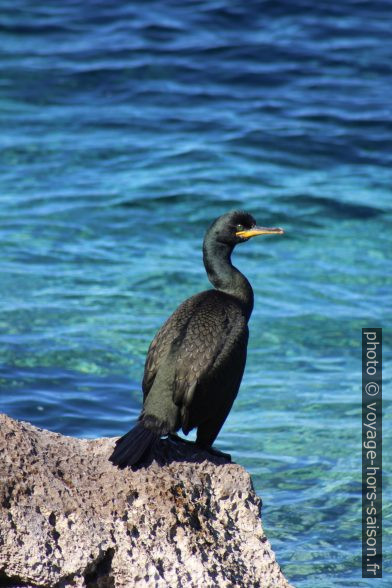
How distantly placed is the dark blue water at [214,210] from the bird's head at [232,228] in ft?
5.92

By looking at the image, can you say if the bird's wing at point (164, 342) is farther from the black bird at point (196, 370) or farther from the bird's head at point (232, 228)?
the bird's head at point (232, 228)

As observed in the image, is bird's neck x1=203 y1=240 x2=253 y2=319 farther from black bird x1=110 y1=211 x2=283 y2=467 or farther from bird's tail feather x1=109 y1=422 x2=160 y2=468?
bird's tail feather x1=109 y1=422 x2=160 y2=468

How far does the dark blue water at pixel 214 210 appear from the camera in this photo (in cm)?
771

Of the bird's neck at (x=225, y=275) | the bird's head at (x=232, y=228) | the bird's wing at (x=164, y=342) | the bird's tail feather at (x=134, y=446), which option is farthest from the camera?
the bird's head at (x=232, y=228)

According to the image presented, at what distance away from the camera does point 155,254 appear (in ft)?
36.4

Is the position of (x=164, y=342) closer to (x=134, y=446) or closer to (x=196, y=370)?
(x=196, y=370)

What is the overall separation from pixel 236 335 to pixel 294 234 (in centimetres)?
666

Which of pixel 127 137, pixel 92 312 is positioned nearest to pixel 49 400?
pixel 92 312

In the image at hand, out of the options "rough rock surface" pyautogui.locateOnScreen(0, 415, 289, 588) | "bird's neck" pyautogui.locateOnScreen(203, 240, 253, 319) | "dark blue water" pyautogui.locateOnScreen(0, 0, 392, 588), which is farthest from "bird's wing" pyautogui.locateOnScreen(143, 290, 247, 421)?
"dark blue water" pyautogui.locateOnScreen(0, 0, 392, 588)

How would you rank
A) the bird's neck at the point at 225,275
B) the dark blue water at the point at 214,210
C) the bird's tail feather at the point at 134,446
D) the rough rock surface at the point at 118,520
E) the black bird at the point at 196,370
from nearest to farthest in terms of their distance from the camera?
the rough rock surface at the point at 118,520, the bird's tail feather at the point at 134,446, the black bird at the point at 196,370, the bird's neck at the point at 225,275, the dark blue water at the point at 214,210

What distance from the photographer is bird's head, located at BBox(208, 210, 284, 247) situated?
18.5ft

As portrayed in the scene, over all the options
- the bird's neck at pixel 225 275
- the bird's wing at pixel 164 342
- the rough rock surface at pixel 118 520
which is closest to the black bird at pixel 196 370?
the bird's wing at pixel 164 342

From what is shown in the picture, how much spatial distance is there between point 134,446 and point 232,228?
158cm

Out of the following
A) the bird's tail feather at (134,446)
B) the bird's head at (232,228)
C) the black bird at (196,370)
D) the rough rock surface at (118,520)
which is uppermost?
the bird's head at (232,228)
